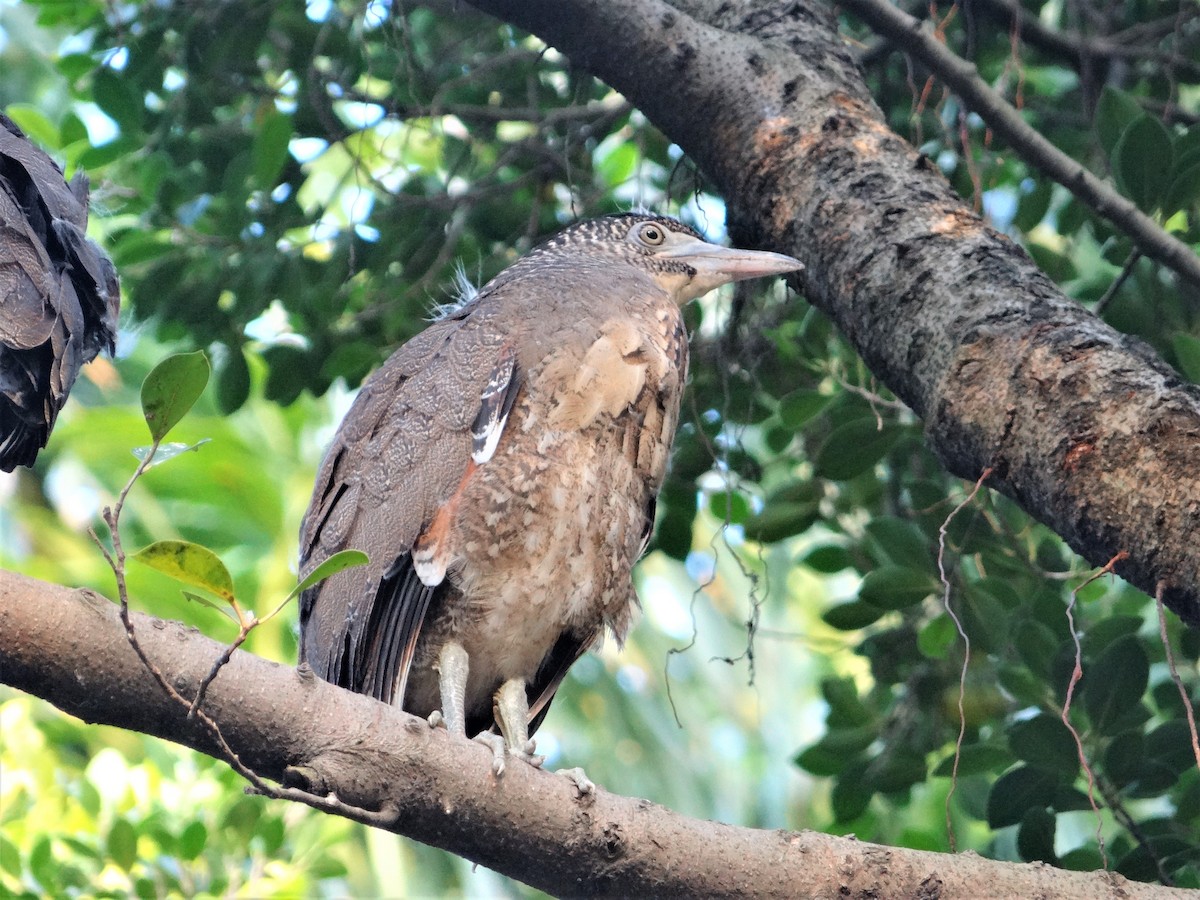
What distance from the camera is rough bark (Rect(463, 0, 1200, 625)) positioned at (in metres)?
2.16

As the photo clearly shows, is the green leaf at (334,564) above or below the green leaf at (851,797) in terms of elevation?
above

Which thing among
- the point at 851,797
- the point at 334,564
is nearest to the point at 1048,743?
the point at 851,797

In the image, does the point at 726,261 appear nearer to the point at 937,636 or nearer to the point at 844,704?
the point at 937,636

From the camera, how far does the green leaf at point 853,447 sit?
3.25 meters

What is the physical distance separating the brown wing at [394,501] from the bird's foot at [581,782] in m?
0.65

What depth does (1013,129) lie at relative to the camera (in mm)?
2898

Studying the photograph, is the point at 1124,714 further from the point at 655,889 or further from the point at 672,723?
the point at 672,723

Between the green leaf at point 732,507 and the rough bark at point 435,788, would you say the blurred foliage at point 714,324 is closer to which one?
the green leaf at point 732,507

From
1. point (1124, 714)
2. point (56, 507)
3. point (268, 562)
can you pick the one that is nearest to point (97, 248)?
point (1124, 714)

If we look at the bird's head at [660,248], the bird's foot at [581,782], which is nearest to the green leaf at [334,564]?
the bird's foot at [581,782]

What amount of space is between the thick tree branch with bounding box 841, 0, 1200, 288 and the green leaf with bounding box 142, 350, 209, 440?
1.90 metres

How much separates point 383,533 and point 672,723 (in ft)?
24.9

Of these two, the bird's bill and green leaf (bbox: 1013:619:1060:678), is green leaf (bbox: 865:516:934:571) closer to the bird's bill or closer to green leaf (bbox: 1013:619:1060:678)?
green leaf (bbox: 1013:619:1060:678)

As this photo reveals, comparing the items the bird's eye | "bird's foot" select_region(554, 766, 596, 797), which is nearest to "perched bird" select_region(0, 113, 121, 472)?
"bird's foot" select_region(554, 766, 596, 797)
